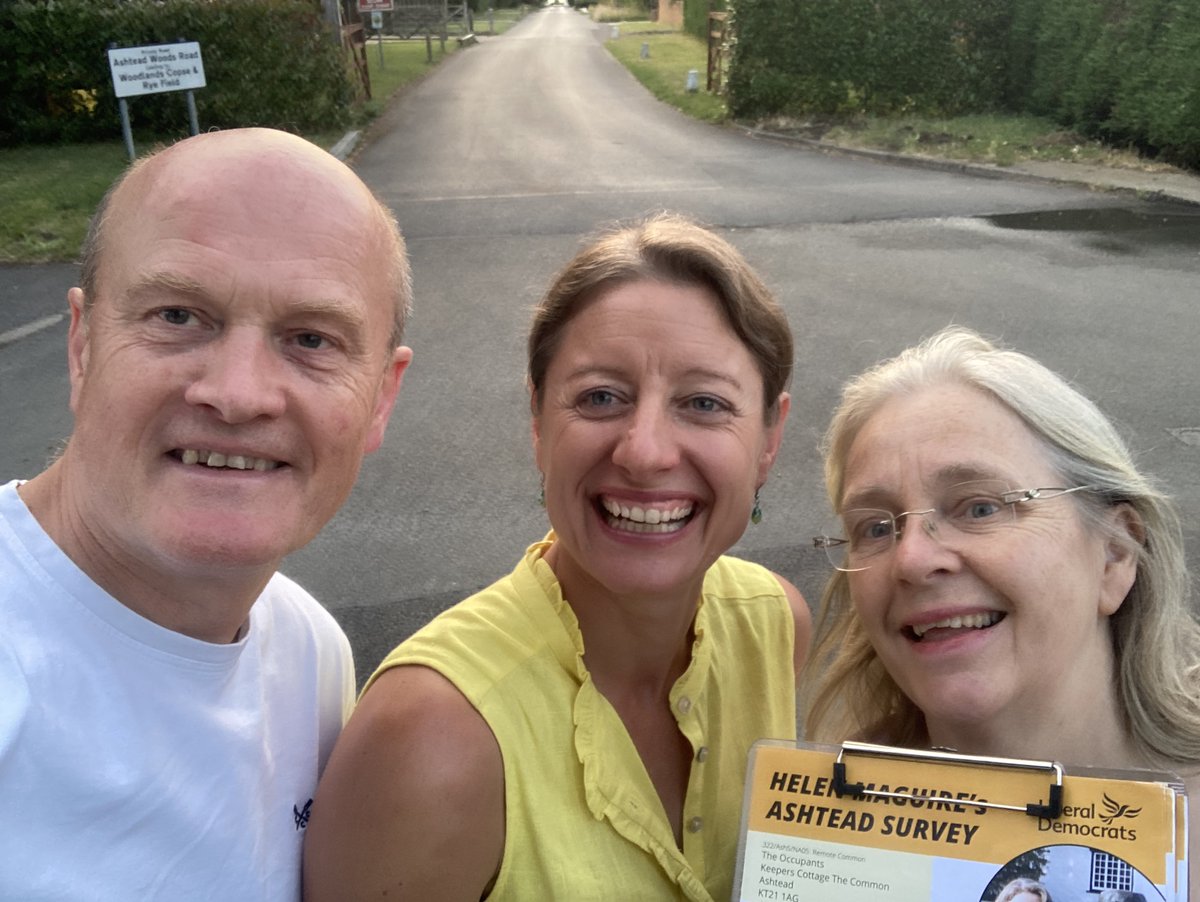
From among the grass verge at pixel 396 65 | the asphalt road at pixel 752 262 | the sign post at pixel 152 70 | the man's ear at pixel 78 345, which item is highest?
the grass verge at pixel 396 65

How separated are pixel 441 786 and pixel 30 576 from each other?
68cm

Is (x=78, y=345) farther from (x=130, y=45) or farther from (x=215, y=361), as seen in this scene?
(x=130, y=45)

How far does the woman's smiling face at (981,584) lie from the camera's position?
72.6 inches

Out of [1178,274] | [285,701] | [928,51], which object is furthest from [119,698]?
Answer: [928,51]

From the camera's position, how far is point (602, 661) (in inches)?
79.0

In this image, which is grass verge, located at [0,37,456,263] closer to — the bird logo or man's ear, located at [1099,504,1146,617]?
man's ear, located at [1099,504,1146,617]

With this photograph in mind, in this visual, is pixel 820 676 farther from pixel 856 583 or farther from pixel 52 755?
pixel 52 755

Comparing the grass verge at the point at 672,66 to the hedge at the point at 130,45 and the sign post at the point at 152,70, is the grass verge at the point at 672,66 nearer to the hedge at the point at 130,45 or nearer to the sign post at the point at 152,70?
the hedge at the point at 130,45

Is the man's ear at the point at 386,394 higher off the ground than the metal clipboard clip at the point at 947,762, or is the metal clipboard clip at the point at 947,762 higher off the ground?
the man's ear at the point at 386,394

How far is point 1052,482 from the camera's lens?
1917 mm

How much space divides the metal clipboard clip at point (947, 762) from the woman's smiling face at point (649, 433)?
0.44 m

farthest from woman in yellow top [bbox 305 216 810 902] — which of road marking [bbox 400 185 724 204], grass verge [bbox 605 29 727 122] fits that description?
grass verge [bbox 605 29 727 122]

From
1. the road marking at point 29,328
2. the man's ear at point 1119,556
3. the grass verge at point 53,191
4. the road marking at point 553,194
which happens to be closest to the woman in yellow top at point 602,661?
the man's ear at point 1119,556

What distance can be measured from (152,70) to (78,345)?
1124 cm
